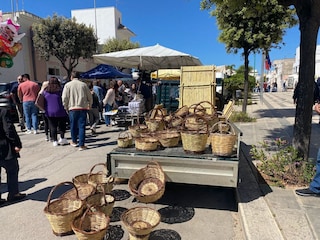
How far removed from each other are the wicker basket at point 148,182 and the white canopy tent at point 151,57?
5238mm

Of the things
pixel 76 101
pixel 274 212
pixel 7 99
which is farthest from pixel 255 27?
pixel 7 99

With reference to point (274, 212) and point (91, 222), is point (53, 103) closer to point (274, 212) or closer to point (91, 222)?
point (91, 222)

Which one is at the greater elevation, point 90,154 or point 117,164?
point 117,164

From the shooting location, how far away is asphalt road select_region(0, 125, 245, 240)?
10.1 feet

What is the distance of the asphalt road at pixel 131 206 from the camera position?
10.1 ft

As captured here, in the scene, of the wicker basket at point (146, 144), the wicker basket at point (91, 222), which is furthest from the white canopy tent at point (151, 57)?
the wicker basket at point (91, 222)

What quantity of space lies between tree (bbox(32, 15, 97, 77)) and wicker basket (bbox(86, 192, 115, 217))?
2067 centimetres

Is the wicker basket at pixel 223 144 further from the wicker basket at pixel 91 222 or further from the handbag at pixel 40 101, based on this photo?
the handbag at pixel 40 101

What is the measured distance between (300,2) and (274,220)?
10.3 feet

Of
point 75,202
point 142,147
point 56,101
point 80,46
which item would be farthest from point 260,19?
point 80,46

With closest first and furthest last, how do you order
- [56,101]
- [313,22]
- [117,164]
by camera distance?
1. [117,164]
2. [313,22]
3. [56,101]

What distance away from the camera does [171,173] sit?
3.48 m

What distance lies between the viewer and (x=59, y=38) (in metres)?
21.9

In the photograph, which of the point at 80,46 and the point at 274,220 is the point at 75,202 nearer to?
the point at 274,220
